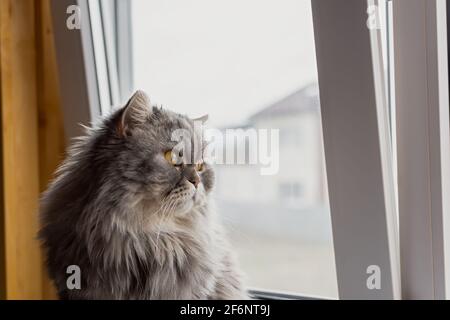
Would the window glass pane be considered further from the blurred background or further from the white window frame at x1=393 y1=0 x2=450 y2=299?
the white window frame at x1=393 y1=0 x2=450 y2=299

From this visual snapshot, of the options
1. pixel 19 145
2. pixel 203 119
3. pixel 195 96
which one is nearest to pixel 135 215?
pixel 203 119

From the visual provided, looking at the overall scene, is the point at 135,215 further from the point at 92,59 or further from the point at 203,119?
the point at 92,59

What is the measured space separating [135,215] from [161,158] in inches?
5.0

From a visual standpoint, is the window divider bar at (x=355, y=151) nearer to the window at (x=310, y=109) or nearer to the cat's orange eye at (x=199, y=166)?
the window at (x=310, y=109)

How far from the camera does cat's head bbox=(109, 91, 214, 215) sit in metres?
1.02

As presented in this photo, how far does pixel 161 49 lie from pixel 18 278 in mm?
779

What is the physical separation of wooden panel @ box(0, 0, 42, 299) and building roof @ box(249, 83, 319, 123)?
667mm

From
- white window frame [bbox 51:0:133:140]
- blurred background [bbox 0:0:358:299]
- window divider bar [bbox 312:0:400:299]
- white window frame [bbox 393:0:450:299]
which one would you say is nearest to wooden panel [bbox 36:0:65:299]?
blurred background [bbox 0:0:358:299]

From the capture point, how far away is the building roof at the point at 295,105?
47.1 inches

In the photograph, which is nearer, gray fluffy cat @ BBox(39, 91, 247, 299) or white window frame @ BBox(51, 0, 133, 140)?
gray fluffy cat @ BBox(39, 91, 247, 299)

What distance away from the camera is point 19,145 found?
1.44m

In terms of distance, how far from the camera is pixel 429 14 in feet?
3.32

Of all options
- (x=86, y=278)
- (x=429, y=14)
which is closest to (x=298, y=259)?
(x=86, y=278)
